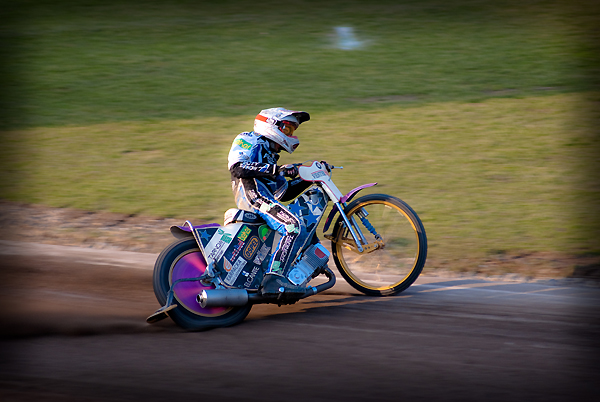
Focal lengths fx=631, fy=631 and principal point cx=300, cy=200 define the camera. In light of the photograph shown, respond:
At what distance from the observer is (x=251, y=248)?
582 centimetres

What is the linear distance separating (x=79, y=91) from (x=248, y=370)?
1168cm

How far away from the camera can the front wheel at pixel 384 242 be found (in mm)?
6191

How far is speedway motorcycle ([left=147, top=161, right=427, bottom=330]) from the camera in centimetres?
554

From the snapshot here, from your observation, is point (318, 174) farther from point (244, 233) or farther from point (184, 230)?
point (184, 230)

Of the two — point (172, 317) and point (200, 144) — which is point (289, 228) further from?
point (200, 144)

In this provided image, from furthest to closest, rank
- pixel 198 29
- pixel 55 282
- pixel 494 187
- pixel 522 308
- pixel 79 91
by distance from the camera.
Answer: pixel 198 29
pixel 79 91
pixel 494 187
pixel 55 282
pixel 522 308

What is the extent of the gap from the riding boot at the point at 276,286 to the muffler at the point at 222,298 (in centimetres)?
20

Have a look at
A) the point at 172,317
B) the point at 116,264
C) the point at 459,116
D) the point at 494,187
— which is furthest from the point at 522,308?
the point at 459,116

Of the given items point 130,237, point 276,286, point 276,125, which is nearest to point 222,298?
point 276,286

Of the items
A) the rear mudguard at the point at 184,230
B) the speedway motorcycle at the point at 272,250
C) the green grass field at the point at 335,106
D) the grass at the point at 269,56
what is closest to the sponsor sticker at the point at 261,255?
the speedway motorcycle at the point at 272,250

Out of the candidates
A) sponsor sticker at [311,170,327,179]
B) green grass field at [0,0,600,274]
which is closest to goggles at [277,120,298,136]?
sponsor sticker at [311,170,327,179]

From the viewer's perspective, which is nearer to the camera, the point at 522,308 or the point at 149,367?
the point at 149,367

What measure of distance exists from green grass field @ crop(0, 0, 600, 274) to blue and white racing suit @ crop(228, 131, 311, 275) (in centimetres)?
243

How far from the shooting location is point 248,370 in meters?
4.62
